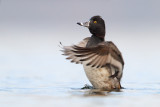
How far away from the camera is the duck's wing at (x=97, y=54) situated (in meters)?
7.25

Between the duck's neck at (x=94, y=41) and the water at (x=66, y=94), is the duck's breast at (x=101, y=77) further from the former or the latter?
the duck's neck at (x=94, y=41)

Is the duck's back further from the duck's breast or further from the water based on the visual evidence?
the water

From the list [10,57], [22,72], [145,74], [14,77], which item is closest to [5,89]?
[14,77]

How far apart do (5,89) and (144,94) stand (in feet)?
5.60

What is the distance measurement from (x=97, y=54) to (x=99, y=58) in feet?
0.25

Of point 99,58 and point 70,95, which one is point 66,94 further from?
point 99,58

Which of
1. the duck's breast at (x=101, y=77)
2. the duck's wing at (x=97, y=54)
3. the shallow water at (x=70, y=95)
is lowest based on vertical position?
the shallow water at (x=70, y=95)

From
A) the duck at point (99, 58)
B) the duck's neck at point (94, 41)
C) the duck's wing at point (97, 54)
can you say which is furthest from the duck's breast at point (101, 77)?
the duck's neck at point (94, 41)

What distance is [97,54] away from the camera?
735 centimetres

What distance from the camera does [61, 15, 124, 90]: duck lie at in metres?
7.29

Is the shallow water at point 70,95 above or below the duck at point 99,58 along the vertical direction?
below

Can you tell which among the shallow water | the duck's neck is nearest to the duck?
the duck's neck

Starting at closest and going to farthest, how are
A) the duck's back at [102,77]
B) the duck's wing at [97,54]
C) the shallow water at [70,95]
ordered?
the shallow water at [70,95] < the duck's wing at [97,54] < the duck's back at [102,77]

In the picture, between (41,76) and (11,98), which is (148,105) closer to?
(11,98)
